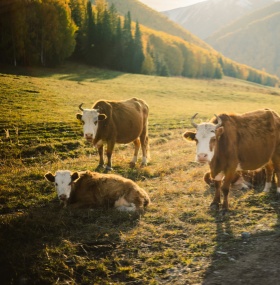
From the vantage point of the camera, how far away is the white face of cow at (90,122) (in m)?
11.3

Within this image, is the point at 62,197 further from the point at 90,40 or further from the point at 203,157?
the point at 90,40

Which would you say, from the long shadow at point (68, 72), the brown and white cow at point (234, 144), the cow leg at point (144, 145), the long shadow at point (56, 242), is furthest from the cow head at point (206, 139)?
the long shadow at point (68, 72)

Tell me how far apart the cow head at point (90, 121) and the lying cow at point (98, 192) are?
2970 mm

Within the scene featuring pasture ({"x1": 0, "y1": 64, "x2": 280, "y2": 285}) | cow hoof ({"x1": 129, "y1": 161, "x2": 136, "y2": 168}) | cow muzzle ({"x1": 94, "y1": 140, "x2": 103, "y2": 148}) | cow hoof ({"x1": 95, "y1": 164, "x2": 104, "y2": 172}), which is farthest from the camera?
cow hoof ({"x1": 129, "y1": 161, "x2": 136, "y2": 168})

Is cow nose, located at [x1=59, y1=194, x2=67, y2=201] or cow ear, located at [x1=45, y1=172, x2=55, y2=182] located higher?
cow ear, located at [x1=45, y1=172, x2=55, y2=182]

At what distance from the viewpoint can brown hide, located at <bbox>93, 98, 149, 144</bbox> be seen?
12422 millimetres

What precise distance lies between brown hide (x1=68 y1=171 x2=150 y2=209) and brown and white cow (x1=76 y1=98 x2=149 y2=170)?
303cm

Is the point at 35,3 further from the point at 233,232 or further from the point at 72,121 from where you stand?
→ the point at 233,232

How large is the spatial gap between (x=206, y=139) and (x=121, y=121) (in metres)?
6.02

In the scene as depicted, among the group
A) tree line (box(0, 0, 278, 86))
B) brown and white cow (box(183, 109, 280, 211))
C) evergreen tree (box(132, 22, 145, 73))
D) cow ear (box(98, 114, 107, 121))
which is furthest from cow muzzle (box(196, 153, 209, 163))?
evergreen tree (box(132, 22, 145, 73))

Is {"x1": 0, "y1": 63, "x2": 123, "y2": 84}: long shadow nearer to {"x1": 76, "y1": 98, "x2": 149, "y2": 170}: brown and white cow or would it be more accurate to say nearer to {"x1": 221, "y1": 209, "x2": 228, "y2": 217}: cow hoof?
{"x1": 76, "y1": 98, "x2": 149, "y2": 170}: brown and white cow

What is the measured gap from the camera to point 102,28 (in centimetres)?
6744

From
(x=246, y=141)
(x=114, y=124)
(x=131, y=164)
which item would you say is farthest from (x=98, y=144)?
(x=246, y=141)

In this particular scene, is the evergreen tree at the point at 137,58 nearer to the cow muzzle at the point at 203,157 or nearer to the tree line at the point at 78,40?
the tree line at the point at 78,40
